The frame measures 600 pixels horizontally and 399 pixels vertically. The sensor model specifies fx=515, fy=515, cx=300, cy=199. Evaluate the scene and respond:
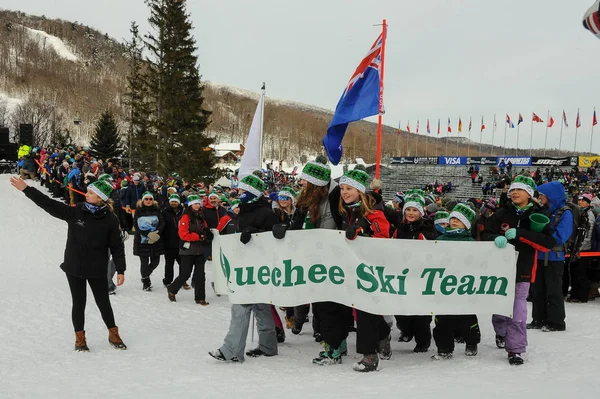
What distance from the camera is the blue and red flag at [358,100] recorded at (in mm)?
8641

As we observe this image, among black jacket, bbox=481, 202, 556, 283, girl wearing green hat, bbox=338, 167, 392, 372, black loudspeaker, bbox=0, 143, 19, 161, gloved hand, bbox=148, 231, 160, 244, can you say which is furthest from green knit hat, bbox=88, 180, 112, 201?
black loudspeaker, bbox=0, 143, 19, 161

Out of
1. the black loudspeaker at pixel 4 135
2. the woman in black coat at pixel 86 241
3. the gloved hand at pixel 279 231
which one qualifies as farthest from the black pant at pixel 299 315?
the black loudspeaker at pixel 4 135

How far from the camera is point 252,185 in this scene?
219 inches

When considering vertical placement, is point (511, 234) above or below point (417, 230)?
above

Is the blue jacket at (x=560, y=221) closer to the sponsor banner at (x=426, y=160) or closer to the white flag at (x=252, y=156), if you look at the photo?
A: the white flag at (x=252, y=156)

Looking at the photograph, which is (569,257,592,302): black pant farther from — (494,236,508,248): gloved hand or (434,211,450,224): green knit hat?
(494,236,508,248): gloved hand

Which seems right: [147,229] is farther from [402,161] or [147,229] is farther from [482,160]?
[402,161]

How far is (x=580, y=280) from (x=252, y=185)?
6.64 metres

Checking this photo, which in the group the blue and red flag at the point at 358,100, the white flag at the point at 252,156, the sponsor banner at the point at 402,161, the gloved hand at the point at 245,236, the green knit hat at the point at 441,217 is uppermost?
the sponsor banner at the point at 402,161

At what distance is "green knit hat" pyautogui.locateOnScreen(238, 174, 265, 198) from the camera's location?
556 cm

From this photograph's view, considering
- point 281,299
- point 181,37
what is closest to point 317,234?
point 281,299

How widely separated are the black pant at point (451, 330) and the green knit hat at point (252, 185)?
230 cm

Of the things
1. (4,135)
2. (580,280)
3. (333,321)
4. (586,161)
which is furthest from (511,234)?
(586,161)

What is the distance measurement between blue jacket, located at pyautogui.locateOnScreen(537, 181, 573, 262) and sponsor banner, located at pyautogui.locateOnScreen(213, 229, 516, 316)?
1.26 m
